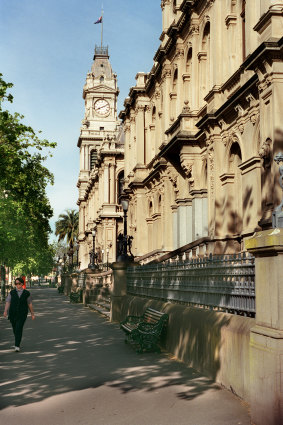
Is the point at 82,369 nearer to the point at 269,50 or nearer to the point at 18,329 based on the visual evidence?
the point at 18,329

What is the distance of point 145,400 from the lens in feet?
26.4

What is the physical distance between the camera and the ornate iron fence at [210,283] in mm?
8273

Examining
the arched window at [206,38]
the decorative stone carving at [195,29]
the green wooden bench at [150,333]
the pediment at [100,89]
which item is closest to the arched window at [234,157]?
the arched window at [206,38]

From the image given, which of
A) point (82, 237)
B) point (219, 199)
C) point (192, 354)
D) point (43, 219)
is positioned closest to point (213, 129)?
point (219, 199)

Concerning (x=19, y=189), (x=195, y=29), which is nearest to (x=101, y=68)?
(x=19, y=189)

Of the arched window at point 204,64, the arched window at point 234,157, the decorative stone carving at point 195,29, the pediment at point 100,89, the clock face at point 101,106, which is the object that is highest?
the pediment at point 100,89

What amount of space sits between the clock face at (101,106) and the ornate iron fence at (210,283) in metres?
77.6

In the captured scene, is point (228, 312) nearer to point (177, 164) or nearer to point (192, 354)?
point (192, 354)

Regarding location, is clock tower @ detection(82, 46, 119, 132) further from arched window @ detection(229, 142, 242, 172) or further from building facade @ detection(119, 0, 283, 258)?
arched window @ detection(229, 142, 242, 172)

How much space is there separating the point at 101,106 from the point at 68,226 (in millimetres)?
25082

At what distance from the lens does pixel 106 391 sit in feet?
28.4

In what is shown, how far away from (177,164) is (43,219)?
1703 centimetres

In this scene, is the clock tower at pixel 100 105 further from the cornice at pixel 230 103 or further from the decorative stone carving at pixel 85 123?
the cornice at pixel 230 103

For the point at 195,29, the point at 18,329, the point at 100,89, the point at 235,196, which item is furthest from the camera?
the point at 100,89
